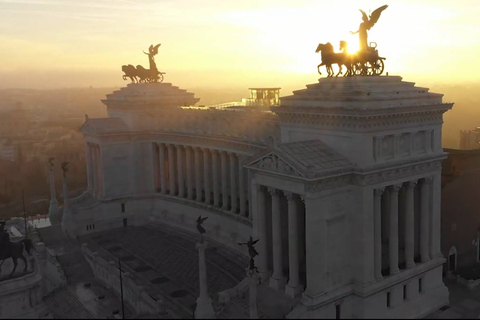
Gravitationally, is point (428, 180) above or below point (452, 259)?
above

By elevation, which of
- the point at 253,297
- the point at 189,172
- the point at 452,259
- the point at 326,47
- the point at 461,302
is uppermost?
the point at 326,47

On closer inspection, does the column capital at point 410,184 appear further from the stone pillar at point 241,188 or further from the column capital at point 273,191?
the stone pillar at point 241,188

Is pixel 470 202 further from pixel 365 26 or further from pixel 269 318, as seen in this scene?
pixel 269 318

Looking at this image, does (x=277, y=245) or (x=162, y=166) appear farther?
(x=162, y=166)

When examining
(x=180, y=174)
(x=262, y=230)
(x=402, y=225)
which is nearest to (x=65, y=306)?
(x=262, y=230)

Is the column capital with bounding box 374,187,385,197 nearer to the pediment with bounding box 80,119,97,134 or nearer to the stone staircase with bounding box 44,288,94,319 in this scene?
the stone staircase with bounding box 44,288,94,319

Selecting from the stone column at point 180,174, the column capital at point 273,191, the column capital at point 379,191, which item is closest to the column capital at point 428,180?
the column capital at point 379,191

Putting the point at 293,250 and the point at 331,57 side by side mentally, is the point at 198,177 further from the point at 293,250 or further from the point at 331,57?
the point at 331,57

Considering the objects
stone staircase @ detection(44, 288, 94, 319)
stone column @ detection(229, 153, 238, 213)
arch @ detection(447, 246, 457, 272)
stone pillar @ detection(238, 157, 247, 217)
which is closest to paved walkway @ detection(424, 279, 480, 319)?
arch @ detection(447, 246, 457, 272)
